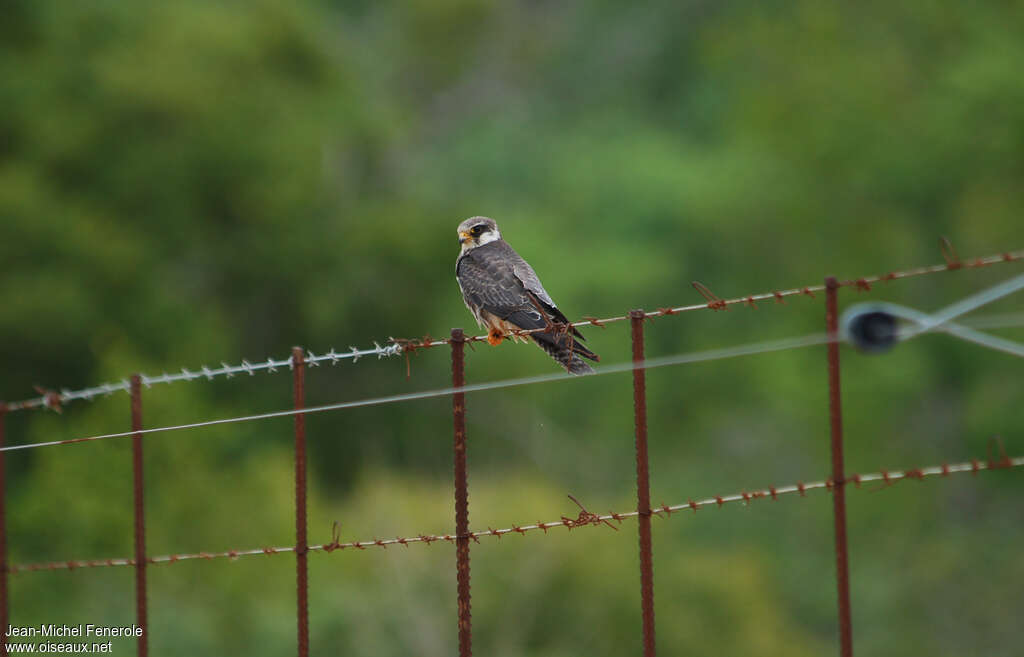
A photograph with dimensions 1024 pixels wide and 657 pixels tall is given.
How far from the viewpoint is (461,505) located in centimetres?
655

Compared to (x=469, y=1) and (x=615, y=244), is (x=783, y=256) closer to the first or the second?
(x=615, y=244)

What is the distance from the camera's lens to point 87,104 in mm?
32781

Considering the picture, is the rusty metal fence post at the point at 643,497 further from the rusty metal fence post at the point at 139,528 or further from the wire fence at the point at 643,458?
the rusty metal fence post at the point at 139,528

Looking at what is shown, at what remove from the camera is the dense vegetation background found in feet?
83.2

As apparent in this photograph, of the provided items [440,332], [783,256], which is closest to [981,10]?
[783,256]

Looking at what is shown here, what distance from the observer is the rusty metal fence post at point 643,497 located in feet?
20.0

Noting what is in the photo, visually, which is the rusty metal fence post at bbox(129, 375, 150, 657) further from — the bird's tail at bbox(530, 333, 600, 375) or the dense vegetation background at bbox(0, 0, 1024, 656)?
the dense vegetation background at bbox(0, 0, 1024, 656)

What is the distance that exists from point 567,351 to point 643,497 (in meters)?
2.13

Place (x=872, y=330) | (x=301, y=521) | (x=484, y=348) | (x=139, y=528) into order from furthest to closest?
(x=484, y=348), (x=139, y=528), (x=301, y=521), (x=872, y=330)

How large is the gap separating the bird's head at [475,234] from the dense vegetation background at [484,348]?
33.3ft

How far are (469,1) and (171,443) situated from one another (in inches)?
1213

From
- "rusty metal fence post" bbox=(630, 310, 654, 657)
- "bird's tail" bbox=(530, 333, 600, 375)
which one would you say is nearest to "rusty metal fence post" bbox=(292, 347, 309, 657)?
"bird's tail" bbox=(530, 333, 600, 375)

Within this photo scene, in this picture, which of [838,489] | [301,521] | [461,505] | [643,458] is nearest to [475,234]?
[301,521]

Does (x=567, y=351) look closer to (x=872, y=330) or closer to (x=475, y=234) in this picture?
(x=475, y=234)
